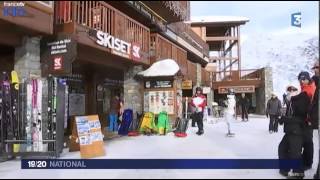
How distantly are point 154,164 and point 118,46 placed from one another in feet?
11.6

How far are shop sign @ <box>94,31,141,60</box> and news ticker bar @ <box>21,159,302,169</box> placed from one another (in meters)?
2.17

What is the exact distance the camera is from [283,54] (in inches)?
874

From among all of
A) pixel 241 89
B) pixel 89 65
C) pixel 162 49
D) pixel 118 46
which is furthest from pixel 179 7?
pixel 241 89

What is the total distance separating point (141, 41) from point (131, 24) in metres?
1.87

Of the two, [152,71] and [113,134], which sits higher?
[152,71]

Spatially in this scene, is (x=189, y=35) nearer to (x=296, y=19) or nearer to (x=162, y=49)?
(x=162, y=49)

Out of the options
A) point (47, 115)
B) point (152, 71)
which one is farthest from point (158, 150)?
point (152, 71)

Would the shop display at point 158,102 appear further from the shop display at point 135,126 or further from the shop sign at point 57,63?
the shop sign at point 57,63

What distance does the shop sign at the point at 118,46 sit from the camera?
8.00m

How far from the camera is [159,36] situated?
653 inches

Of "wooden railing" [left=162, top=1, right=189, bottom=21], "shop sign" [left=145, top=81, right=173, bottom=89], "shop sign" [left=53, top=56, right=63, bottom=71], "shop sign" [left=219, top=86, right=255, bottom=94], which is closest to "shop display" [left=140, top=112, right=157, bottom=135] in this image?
"shop sign" [left=145, top=81, right=173, bottom=89]

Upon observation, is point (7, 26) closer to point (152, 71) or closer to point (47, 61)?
point (47, 61)

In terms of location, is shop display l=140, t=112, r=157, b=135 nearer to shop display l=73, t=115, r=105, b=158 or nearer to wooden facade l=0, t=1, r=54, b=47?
shop display l=73, t=115, r=105, b=158

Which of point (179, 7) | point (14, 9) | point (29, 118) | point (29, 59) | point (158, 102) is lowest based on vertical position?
point (29, 118)
